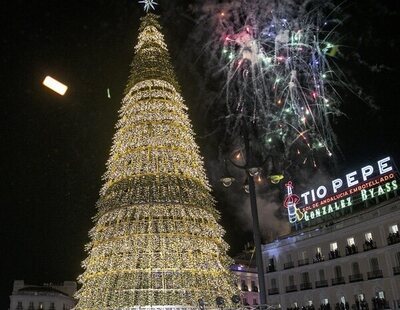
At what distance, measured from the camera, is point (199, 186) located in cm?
2167

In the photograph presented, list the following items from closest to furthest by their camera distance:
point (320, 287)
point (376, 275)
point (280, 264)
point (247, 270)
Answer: point (376, 275), point (320, 287), point (280, 264), point (247, 270)

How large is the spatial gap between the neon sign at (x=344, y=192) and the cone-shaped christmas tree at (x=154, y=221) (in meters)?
20.9

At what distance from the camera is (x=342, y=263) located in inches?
1524

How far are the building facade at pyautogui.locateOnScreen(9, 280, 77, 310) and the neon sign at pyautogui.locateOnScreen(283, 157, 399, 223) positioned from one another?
3532 cm

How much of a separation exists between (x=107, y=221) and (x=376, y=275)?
24257 millimetres

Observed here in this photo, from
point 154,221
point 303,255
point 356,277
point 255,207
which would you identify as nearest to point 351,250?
point 356,277

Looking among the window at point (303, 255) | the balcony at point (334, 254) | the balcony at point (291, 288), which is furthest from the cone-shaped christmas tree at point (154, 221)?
the balcony at point (291, 288)

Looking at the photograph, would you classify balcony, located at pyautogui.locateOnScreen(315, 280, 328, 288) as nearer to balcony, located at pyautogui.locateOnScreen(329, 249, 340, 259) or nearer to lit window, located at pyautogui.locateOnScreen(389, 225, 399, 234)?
balcony, located at pyautogui.locateOnScreen(329, 249, 340, 259)

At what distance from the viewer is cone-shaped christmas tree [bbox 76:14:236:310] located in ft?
62.3

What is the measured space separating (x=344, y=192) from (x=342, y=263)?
6367 millimetres

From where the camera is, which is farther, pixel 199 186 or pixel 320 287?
pixel 320 287

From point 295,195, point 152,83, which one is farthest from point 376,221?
point 152,83

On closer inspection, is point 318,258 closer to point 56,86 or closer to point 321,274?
point 321,274

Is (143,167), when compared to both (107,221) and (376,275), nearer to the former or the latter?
(107,221)
